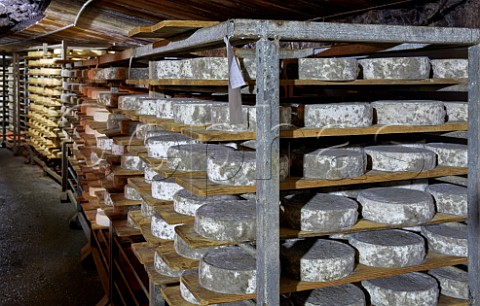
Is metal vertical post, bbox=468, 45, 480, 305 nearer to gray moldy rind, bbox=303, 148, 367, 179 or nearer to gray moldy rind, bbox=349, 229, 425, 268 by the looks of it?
gray moldy rind, bbox=349, 229, 425, 268

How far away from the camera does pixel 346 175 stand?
8.56ft

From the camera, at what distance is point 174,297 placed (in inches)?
110

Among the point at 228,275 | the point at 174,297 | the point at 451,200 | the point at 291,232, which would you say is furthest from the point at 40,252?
the point at 451,200

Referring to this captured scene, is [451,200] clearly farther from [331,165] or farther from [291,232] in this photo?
[291,232]

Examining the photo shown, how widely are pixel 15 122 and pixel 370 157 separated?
11460mm

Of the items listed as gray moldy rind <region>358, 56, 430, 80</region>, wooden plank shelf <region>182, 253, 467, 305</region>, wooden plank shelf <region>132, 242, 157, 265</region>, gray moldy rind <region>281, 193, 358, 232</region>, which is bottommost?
wooden plank shelf <region>132, 242, 157, 265</region>

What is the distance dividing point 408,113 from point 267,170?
2.97ft

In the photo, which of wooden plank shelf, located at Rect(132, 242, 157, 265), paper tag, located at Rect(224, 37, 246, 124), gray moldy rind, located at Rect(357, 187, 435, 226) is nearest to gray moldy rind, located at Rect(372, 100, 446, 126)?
gray moldy rind, located at Rect(357, 187, 435, 226)

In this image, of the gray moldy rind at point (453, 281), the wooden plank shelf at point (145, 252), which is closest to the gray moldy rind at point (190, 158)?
the wooden plank shelf at point (145, 252)

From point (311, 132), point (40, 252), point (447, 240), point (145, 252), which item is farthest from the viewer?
point (40, 252)

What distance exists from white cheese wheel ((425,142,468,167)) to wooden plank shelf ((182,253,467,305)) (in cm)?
48

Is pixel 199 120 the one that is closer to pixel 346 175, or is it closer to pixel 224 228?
pixel 224 228

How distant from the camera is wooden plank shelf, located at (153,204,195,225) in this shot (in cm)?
275

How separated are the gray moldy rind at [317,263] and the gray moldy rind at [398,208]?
0.22 meters
